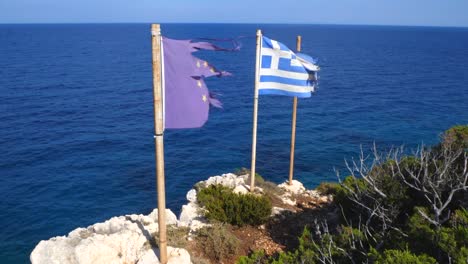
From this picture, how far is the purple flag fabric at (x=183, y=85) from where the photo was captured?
8352 millimetres

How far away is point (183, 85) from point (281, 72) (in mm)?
5267

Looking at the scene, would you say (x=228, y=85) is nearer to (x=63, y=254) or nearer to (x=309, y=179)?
(x=309, y=179)

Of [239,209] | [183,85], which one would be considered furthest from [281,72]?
[183,85]

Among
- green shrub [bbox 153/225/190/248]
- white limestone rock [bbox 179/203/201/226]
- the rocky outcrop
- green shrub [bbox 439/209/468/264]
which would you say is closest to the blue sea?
green shrub [bbox 439/209/468/264]

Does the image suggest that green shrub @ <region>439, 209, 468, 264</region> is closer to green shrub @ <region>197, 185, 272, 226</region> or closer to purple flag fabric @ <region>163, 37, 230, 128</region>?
purple flag fabric @ <region>163, 37, 230, 128</region>

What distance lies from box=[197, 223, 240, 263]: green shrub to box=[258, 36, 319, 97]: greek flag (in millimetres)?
4805

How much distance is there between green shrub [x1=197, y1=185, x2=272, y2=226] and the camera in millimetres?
11859

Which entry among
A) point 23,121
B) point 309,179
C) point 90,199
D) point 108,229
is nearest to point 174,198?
point 90,199

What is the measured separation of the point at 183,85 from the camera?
335 inches

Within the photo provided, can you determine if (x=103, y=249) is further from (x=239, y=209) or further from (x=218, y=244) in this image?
(x=239, y=209)

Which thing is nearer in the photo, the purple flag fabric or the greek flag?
the purple flag fabric

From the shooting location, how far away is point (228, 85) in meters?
52.5

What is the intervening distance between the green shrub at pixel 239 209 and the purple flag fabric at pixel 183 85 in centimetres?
415

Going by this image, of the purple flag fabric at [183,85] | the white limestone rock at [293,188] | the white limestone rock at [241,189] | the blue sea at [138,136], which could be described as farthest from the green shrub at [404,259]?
the white limestone rock at [293,188]
